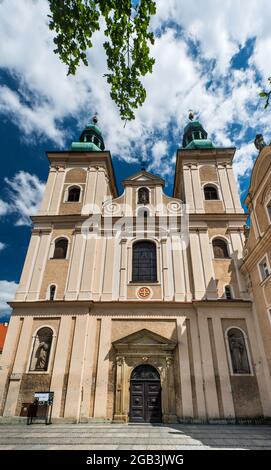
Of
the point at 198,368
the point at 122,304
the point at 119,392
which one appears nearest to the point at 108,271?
→ the point at 122,304

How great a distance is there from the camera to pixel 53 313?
1341cm

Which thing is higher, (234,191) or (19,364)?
(234,191)

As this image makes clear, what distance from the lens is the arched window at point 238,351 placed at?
1204 cm

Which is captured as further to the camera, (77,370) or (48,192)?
(48,192)

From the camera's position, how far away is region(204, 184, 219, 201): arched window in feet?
58.4

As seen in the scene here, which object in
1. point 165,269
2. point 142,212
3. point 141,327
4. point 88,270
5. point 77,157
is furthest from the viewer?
point 77,157

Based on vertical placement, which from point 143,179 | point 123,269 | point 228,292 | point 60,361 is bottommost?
point 60,361

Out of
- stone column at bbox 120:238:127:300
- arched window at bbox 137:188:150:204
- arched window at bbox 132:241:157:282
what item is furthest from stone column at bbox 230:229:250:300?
stone column at bbox 120:238:127:300

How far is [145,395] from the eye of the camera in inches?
470

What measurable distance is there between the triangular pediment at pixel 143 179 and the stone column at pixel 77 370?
30.9ft

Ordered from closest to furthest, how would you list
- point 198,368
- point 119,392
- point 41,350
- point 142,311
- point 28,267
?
point 119,392 < point 198,368 < point 41,350 < point 142,311 < point 28,267

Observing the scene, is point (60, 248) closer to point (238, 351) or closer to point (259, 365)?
point (238, 351)

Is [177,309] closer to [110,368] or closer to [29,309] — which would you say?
[110,368]

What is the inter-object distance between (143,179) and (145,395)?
12.7 m
